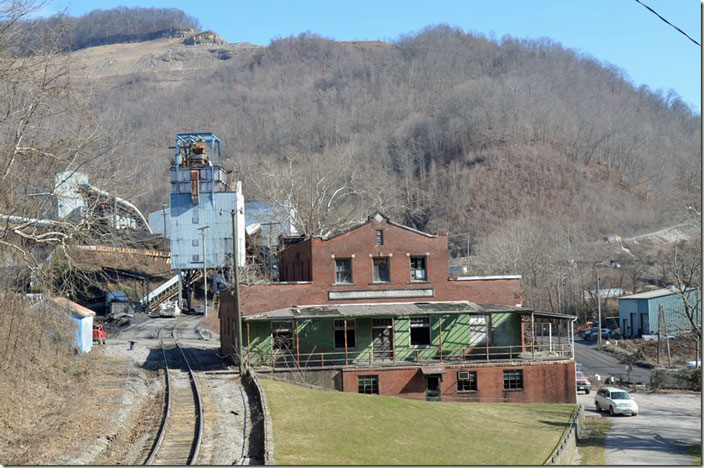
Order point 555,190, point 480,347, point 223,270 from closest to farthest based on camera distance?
point 480,347, point 223,270, point 555,190

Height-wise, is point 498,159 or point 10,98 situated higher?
point 498,159

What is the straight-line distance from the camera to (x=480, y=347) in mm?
37844

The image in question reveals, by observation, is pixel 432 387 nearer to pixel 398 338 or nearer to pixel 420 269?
pixel 398 338

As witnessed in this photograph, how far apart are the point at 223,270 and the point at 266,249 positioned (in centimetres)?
791

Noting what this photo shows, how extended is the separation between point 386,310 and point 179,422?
16.5 meters

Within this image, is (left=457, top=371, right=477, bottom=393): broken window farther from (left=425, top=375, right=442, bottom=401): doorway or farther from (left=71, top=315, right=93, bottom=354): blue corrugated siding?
(left=71, top=315, right=93, bottom=354): blue corrugated siding

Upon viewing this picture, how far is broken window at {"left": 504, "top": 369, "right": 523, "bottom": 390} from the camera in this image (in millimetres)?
35906

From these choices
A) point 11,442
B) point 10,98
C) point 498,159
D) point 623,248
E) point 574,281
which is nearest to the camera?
point 11,442

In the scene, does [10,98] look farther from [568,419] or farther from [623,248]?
[623,248]

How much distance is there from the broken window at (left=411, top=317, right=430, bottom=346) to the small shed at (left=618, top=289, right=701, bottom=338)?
35393mm

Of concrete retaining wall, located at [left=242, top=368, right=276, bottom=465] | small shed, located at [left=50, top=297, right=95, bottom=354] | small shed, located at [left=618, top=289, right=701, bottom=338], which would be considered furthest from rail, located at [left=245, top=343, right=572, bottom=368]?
small shed, located at [left=618, top=289, right=701, bottom=338]

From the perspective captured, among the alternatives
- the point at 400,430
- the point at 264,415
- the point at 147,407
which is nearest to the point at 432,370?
the point at 400,430

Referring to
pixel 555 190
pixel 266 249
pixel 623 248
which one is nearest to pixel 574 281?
pixel 623 248

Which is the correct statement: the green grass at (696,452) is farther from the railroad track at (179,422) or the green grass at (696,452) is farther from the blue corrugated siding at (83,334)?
the blue corrugated siding at (83,334)
